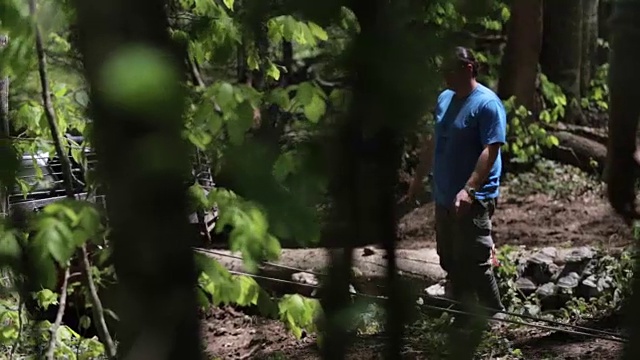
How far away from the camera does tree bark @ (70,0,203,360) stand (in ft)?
2.84

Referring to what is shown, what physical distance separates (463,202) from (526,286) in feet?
6.24

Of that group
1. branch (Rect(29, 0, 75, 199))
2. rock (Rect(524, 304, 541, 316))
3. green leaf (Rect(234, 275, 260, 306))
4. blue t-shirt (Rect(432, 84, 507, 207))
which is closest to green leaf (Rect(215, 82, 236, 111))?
branch (Rect(29, 0, 75, 199))

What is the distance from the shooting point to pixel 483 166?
4.89 m

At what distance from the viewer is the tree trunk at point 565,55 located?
40.8 feet

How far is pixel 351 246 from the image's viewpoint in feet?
3.36

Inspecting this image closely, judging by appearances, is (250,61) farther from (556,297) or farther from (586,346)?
(556,297)

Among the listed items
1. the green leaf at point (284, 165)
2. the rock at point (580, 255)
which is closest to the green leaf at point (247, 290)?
the green leaf at point (284, 165)

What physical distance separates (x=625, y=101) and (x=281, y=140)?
507 mm

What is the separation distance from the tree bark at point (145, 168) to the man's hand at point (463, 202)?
12.9 feet

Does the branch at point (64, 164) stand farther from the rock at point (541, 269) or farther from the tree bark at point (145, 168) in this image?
the rock at point (541, 269)

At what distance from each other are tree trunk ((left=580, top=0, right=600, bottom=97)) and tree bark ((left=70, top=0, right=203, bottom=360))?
1279 cm

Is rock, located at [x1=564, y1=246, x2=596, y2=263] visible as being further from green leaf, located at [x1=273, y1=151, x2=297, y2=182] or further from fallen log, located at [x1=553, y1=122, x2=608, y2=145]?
green leaf, located at [x1=273, y1=151, x2=297, y2=182]

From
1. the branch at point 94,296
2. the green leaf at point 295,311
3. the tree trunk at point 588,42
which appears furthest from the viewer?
the tree trunk at point 588,42

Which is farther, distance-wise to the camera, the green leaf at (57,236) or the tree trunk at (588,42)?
the tree trunk at (588,42)
